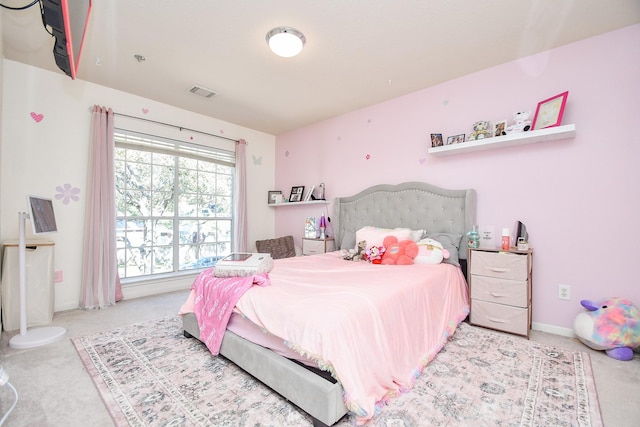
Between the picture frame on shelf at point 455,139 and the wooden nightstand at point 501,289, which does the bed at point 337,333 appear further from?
the picture frame on shelf at point 455,139

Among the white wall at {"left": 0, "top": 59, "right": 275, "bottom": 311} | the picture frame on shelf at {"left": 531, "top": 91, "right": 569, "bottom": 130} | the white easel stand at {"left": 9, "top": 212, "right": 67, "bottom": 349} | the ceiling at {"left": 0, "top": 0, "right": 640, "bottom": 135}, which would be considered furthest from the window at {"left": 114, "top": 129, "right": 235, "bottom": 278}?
the picture frame on shelf at {"left": 531, "top": 91, "right": 569, "bottom": 130}

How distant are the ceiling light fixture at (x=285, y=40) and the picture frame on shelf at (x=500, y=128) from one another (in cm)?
196

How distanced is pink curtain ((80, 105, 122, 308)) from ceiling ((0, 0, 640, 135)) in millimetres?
574

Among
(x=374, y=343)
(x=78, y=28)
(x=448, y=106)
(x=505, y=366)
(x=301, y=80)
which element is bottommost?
(x=505, y=366)

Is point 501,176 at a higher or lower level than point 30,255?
higher

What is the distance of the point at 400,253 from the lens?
8.84ft

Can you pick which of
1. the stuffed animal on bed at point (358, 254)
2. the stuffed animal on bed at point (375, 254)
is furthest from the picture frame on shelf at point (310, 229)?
the stuffed animal on bed at point (375, 254)

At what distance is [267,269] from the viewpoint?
219 centimetres

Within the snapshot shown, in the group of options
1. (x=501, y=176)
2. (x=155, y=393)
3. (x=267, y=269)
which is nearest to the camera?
(x=155, y=393)

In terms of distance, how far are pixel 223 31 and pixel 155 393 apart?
259 centimetres

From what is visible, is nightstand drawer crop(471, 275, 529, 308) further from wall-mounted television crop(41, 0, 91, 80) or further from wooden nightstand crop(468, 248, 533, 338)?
wall-mounted television crop(41, 0, 91, 80)

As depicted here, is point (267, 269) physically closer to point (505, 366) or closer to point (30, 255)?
point (505, 366)

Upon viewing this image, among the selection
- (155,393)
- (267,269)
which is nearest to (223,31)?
(267,269)

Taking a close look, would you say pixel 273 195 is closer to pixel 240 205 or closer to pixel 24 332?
pixel 240 205
